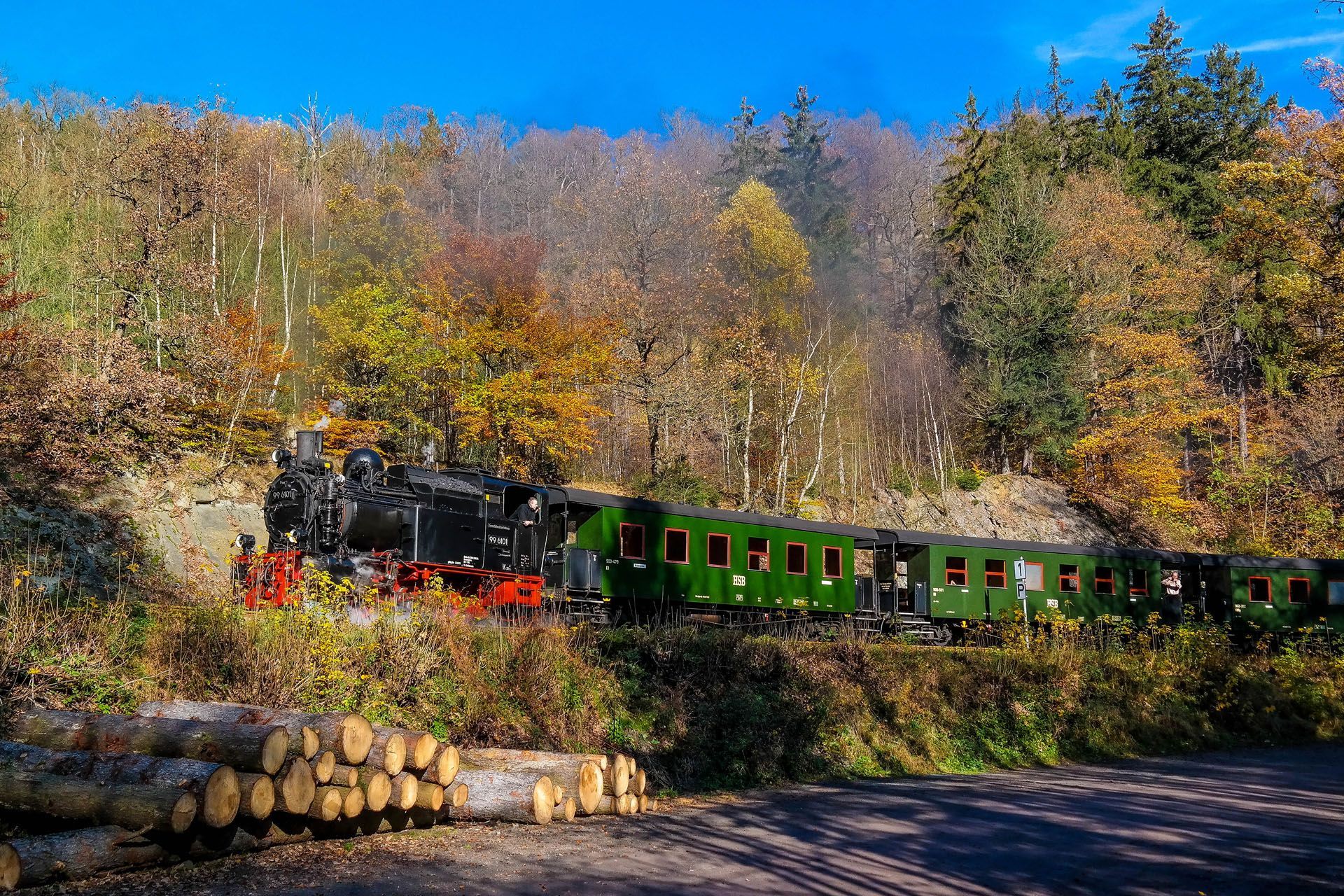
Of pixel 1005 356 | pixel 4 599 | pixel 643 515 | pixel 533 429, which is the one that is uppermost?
pixel 1005 356

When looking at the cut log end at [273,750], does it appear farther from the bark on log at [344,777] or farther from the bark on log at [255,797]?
the bark on log at [344,777]

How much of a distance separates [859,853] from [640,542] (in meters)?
12.7

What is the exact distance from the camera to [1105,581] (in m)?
28.3

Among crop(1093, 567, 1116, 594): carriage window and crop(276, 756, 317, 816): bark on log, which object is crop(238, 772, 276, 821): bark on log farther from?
crop(1093, 567, 1116, 594): carriage window

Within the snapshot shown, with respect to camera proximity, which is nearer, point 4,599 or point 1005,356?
point 4,599

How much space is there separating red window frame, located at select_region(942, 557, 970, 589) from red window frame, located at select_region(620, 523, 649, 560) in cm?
906

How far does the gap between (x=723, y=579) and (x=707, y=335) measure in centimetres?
2469

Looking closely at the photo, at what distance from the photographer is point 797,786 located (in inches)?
579

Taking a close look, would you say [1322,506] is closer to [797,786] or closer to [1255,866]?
[797,786]

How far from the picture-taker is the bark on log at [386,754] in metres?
8.83

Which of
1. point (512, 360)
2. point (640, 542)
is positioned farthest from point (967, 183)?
point (640, 542)

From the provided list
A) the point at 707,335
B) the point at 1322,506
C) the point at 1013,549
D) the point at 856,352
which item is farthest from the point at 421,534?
the point at 856,352

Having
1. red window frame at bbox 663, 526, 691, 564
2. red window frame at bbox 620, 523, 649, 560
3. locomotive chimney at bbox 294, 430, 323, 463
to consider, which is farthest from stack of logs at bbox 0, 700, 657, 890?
red window frame at bbox 663, 526, 691, 564

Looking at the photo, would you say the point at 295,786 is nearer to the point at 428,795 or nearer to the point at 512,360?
the point at 428,795
